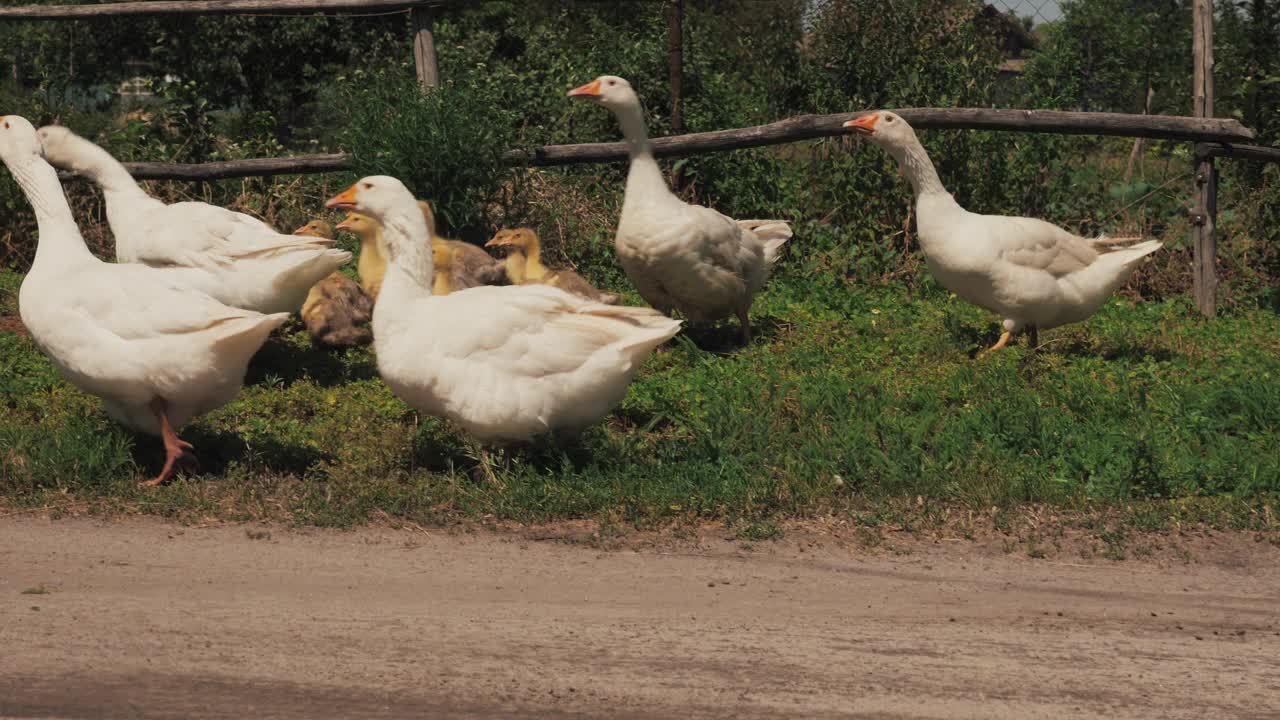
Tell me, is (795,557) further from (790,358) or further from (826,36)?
(826,36)

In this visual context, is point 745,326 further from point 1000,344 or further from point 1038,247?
point 1038,247

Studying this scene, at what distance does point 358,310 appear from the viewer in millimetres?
8812

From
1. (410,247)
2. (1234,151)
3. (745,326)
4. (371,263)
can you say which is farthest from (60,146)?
(1234,151)

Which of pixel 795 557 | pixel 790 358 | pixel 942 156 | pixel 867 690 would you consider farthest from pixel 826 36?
pixel 867 690

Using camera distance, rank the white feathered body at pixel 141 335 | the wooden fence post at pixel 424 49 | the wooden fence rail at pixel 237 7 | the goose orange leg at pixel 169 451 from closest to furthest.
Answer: the white feathered body at pixel 141 335
the goose orange leg at pixel 169 451
the wooden fence rail at pixel 237 7
the wooden fence post at pixel 424 49

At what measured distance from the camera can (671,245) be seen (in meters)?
8.32

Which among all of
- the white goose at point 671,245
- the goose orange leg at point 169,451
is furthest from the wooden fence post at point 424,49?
the goose orange leg at point 169,451

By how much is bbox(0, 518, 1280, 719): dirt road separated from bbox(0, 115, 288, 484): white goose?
63cm

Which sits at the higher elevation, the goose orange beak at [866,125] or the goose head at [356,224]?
the goose orange beak at [866,125]

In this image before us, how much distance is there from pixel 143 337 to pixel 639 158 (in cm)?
359

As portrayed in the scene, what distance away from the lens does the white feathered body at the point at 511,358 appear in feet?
19.8

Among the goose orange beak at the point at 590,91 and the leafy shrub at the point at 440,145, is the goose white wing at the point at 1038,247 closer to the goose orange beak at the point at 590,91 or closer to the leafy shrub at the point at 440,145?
the goose orange beak at the point at 590,91

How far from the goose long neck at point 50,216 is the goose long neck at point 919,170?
4.85 m

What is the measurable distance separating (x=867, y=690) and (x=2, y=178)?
971 centimetres
